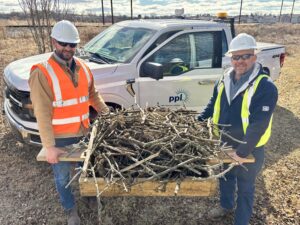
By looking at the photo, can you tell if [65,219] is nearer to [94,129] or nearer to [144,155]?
[94,129]

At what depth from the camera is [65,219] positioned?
3504 millimetres

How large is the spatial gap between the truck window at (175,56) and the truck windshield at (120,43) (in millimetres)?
298

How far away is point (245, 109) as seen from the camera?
283 centimetres

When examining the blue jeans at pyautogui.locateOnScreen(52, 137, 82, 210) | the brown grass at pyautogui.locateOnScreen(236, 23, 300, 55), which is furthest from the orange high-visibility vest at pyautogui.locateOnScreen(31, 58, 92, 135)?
the brown grass at pyautogui.locateOnScreen(236, 23, 300, 55)

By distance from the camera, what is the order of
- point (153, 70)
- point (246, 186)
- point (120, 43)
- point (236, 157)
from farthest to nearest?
point (120, 43) → point (153, 70) → point (246, 186) → point (236, 157)

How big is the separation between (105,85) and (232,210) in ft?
7.62

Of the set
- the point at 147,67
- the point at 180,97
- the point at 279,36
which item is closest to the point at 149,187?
the point at 147,67

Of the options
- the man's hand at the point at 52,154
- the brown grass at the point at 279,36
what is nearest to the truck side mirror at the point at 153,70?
the man's hand at the point at 52,154

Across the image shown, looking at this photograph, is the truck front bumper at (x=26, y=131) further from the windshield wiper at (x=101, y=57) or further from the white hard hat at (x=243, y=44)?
the white hard hat at (x=243, y=44)

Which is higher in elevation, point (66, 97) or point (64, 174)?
point (66, 97)

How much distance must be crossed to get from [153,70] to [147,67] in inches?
5.5

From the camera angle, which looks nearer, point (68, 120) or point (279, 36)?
point (68, 120)

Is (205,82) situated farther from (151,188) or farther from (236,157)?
(151,188)

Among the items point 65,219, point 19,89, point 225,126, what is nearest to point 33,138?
point 19,89
